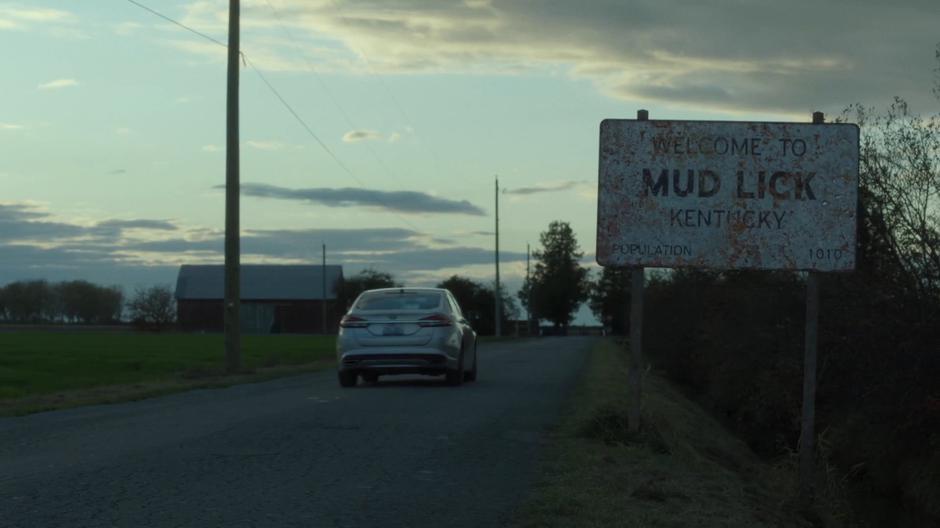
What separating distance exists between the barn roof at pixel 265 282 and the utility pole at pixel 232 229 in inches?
3483

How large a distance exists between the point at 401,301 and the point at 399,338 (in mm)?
740

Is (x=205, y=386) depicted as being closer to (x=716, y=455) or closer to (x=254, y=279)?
(x=716, y=455)

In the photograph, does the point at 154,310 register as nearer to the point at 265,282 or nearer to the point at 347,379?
the point at 265,282

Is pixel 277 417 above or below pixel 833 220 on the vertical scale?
below

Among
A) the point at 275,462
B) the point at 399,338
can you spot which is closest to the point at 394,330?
the point at 399,338

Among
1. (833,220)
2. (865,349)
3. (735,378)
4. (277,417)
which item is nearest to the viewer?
(833,220)

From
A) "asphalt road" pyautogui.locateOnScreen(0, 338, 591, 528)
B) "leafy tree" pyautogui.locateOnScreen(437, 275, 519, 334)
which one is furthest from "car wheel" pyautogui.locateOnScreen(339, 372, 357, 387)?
"leafy tree" pyautogui.locateOnScreen(437, 275, 519, 334)

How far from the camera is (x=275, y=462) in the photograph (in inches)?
381

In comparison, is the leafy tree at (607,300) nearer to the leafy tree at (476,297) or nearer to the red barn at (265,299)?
the leafy tree at (476,297)

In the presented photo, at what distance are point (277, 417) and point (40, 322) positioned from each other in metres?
157

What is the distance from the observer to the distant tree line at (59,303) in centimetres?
16188

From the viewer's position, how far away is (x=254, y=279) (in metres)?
119

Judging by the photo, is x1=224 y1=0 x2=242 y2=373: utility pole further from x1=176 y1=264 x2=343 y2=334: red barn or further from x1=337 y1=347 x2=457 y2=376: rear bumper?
x1=176 y1=264 x2=343 y2=334: red barn

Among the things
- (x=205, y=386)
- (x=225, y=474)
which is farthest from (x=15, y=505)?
(x=205, y=386)
